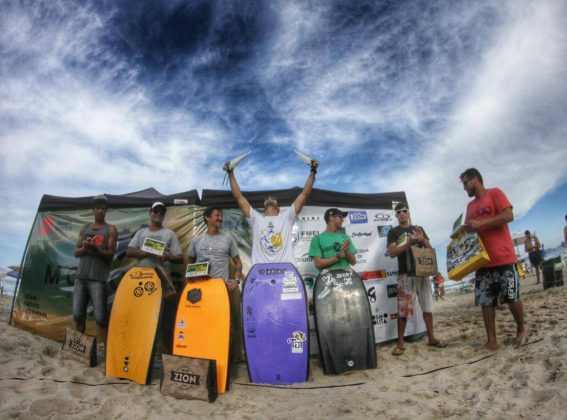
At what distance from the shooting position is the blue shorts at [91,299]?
12.0ft

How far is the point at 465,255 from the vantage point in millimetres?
3281

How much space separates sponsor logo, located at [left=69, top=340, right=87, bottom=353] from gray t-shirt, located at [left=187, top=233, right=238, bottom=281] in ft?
4.75

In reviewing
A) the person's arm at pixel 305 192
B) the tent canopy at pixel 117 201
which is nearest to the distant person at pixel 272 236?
the person's arm at pixel 305 192

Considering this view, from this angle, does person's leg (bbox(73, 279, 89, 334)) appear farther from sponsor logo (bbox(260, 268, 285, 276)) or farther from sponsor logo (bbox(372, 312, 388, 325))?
sponsor logo (bbox(372, 312, 388, 325))

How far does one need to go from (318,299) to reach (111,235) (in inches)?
104

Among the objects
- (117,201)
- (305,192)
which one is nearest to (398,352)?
(305,192)

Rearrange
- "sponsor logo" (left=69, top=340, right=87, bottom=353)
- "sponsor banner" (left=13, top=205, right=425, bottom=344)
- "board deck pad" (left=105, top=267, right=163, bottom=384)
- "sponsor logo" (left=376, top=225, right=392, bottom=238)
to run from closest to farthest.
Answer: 1. "board deck pad" (left=105, top=267, right=163, bottom=384)
2. "sponsor logo" (left=69, top=340, right=87, bottom=353)
3. "sponsor banner" (left=13, top=205, right=425, bottom=344)
4. "sponsor logo" (left=376, top=225, right=392, bottom=238)

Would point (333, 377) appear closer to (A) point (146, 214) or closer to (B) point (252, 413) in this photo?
(B) point (252, 413)

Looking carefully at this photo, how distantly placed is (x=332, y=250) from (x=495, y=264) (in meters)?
1.68

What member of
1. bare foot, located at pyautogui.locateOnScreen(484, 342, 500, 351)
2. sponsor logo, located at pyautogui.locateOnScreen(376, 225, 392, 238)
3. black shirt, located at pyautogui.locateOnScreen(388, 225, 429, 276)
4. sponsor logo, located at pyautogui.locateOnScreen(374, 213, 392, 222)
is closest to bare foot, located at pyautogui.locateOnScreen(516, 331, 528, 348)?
bare foot, located at pyautogui.locateOnScreen(484, 342, 500, 351)

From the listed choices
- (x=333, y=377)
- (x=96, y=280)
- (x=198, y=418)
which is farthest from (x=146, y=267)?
(x=333, y=377)

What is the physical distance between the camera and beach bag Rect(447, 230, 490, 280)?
122 inches

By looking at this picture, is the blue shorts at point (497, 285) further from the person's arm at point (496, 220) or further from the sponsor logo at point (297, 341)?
the sponsor logo at point (297, 341)

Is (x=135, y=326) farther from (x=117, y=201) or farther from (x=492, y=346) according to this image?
(x=492, y=346)
